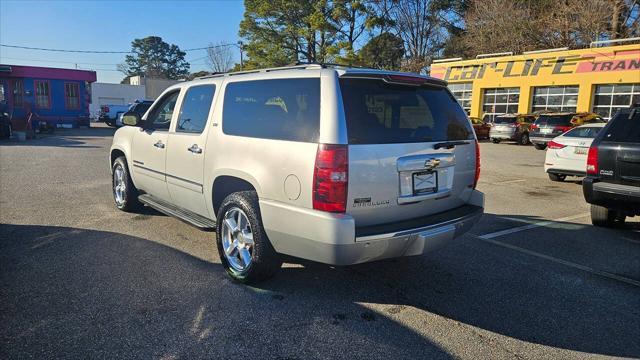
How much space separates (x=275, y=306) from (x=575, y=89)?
30.2 meters

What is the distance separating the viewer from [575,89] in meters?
28.1

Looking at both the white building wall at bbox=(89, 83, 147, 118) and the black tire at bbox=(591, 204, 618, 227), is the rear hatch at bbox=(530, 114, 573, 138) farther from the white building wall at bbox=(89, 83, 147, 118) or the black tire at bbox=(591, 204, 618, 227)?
the white building wall at bbox=(89, 83, 147, 118)

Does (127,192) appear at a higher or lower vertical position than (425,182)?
lower

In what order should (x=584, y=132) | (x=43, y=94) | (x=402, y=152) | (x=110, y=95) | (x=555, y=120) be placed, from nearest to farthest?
(x=402, y=152), (x=584, y=132), (x=555, y=120), (x=43, y=94), (x=110, y=95)

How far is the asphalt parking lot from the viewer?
3.04 meters

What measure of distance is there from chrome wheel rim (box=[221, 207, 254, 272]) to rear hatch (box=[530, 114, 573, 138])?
18.9 metres

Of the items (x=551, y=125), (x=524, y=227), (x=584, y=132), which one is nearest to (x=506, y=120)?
(x=551, y=125)

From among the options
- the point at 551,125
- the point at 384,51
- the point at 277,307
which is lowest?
the point at 277,307

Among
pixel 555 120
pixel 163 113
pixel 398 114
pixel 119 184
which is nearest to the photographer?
pixel 398 114

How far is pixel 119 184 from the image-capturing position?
21.5ft

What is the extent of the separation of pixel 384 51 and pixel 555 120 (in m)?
25.7

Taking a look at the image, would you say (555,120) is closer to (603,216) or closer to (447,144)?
(603,216)

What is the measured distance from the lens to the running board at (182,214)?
447 centimetres

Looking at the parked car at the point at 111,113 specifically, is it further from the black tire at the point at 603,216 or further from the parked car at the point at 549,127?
the black tire at the point at 603,216
